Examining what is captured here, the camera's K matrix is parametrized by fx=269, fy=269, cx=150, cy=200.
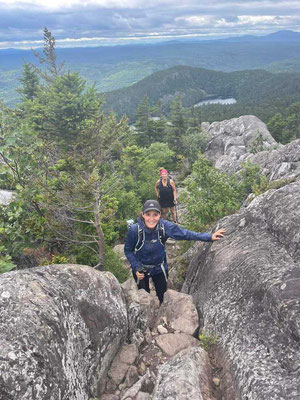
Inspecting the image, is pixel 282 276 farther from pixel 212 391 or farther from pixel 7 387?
pixel 7 387

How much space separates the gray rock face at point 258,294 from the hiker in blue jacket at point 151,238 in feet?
3.55

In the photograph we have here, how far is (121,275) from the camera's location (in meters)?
13.3

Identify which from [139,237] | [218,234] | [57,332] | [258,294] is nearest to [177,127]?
[218,234]

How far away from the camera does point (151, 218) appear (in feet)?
24.7

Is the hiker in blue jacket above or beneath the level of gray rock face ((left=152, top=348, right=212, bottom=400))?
above

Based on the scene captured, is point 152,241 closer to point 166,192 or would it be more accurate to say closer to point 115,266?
point 115,266

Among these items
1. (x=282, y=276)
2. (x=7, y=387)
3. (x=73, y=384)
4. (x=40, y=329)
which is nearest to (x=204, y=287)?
(x=282, y=276)

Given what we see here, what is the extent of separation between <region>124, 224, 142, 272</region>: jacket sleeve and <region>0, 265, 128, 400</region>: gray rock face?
1121mm

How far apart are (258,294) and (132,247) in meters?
3.64

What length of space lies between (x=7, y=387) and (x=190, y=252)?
864 centimetres

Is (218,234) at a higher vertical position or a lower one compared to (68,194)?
lower

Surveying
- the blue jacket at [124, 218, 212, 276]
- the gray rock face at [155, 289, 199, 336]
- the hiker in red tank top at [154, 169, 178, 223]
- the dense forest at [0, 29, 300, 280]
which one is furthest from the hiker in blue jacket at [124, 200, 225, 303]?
the hiker in red tank top at [154, 169, 178, 223]

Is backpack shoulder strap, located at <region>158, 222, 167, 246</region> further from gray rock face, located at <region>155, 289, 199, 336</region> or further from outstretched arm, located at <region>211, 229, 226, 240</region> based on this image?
gray rock face, located at <region>155, 289, 199, 336</region>

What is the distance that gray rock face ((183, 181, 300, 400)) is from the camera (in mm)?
4852
